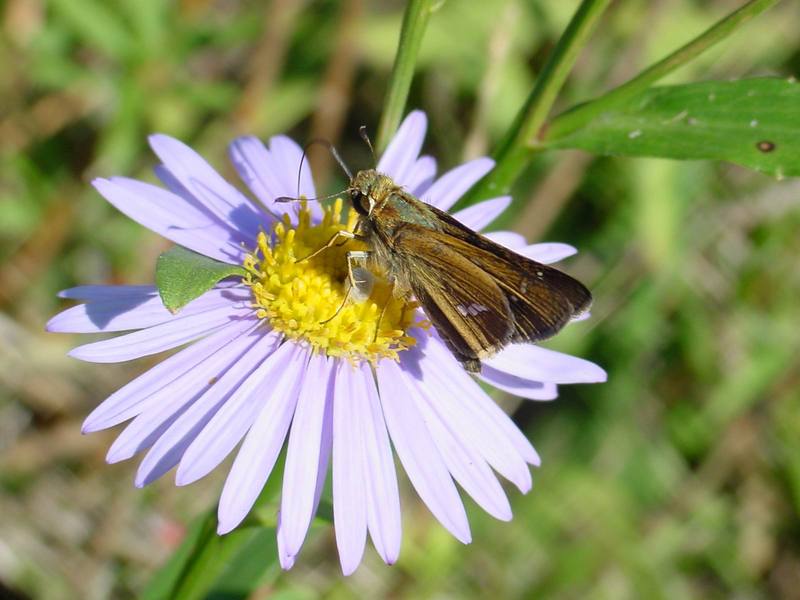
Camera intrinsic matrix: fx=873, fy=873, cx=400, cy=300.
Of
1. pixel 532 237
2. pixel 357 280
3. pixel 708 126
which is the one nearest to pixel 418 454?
pixel 357 280

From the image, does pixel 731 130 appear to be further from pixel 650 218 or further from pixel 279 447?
pixel 650 218

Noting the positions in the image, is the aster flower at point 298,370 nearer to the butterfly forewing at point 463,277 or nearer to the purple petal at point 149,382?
the purple petal at point 149,382

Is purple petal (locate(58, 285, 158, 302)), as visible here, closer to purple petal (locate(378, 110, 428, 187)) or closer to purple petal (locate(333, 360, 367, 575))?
purple petal (locate(333, 360, 367, 575))

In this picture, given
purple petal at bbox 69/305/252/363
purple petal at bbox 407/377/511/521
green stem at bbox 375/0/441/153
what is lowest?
purple petal at bbox 407/377/511/521

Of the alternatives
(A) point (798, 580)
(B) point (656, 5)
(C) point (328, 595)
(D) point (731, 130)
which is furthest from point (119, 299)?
(A) point (798, 580)

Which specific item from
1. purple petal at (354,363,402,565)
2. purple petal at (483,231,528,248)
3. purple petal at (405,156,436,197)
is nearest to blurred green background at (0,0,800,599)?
purple petal at (483,231,528,248)

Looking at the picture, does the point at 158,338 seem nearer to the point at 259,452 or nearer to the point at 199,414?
the point at 199,414
